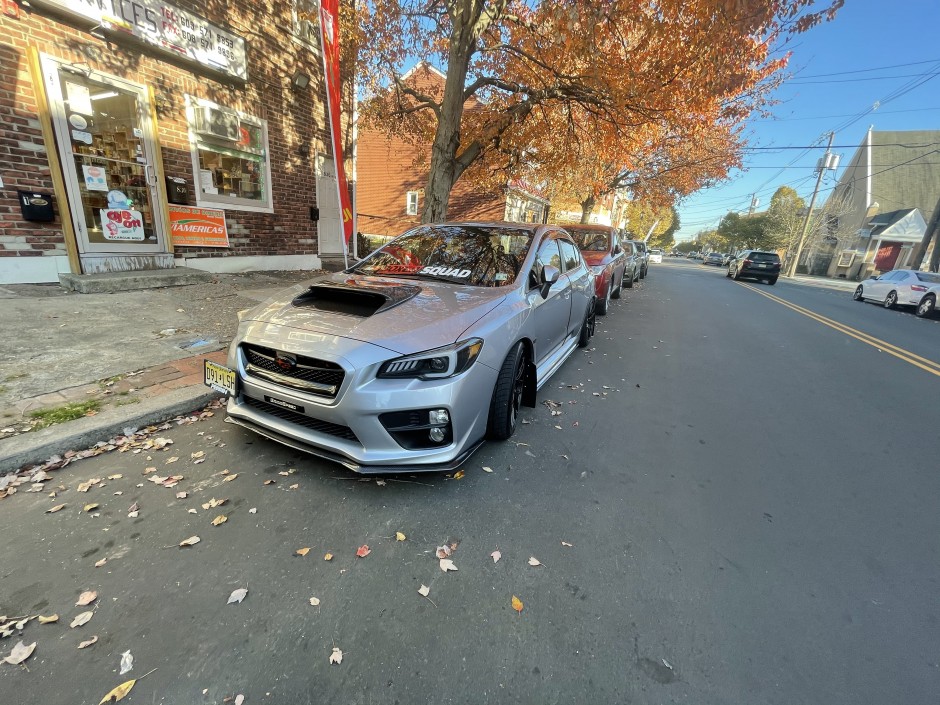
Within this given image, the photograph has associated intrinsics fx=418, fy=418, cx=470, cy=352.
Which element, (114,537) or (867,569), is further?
(867,569)

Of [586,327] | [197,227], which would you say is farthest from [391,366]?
[197,227]

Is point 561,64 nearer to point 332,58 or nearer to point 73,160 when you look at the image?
point 332,58

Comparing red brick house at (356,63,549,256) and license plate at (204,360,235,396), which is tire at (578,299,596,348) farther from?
red brick house at (356,63,549,256)

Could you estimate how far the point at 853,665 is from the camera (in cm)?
176

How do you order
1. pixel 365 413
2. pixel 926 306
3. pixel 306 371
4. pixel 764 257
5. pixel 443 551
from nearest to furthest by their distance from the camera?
pixel 443 551 → pixel 365 413 → pixel 306 371 → pixel 926 306 → pixel 764 257

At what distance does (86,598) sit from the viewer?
1.82 metres

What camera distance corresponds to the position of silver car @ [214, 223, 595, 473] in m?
2.41

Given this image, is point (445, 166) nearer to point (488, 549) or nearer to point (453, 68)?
point (453, 68)

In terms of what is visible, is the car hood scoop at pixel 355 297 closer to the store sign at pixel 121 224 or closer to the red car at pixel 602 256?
the store sign at pixel 121 224

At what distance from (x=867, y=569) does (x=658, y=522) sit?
3.52 feet

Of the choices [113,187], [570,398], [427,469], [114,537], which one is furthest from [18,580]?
[113,187]

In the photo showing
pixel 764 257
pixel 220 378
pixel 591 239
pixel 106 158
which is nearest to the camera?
pixel 220 378

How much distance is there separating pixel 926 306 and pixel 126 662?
18944mm

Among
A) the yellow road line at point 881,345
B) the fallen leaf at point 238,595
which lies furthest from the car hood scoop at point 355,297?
the yellow road line at point 881,345
